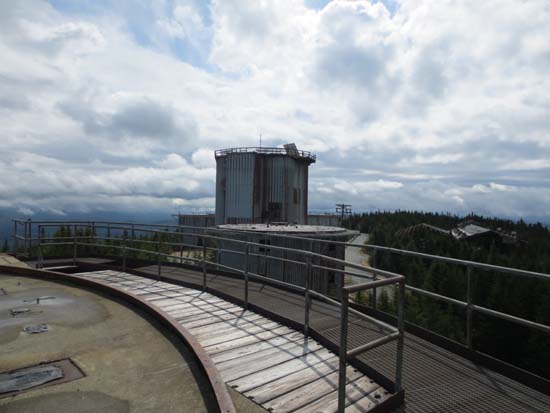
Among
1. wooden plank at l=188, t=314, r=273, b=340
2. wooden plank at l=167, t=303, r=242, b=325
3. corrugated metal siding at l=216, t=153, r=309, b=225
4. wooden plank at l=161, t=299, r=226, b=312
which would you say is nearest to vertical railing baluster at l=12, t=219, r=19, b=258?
wooden plank at l=161, t=299, r=226, b=312

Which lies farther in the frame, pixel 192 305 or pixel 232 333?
pixel 192 305

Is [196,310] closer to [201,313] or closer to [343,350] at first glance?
[201,313]

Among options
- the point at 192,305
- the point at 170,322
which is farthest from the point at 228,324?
the point at 192,305

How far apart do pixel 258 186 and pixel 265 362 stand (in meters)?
30.0

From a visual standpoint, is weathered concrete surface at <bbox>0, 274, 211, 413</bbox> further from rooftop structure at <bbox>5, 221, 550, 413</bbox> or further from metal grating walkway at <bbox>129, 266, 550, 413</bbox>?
metal grating walkway at <bbox>129, 266, 550, 413</bbox>

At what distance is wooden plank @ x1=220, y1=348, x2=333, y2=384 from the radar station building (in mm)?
29221

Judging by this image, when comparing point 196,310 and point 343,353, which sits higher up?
point 343,353

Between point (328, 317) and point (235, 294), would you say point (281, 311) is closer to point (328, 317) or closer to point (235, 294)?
point (328, 317)

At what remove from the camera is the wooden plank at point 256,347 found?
484 centimetres

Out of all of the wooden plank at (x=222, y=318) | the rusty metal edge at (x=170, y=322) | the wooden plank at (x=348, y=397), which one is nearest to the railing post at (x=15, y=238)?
the rusty metal edge at (x=170, y=322)

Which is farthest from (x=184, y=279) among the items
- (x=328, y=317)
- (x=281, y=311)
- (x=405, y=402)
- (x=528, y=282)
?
(x=528, y=282)

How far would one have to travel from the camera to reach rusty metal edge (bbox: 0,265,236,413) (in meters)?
3.83

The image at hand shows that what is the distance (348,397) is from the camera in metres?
3.89

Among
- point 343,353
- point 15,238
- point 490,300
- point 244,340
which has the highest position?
point 15,238
